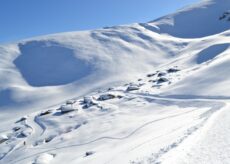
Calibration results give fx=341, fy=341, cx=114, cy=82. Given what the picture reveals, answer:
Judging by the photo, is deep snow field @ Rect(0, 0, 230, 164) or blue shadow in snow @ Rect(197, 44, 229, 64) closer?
deep snow field @ Rect(0, 0, 230, 164)

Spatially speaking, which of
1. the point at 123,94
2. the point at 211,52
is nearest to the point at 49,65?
the point at 211,52

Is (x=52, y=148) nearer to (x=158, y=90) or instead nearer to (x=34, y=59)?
(x=158, y=90)

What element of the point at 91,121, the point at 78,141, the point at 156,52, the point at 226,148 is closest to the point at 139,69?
the point at 156,52

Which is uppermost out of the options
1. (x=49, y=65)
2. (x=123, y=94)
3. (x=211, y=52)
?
(x=49, y=65)

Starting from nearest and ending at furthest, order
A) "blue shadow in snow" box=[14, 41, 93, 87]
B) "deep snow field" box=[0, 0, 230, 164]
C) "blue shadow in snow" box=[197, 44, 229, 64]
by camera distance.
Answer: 1. "deep snow field" box=[0, 0, 230, 164]
2. "blue shadow in snow" box=[197, 44, 229, 64]
3. "blue shadow in snow" box=[14, 41, 93, 87]

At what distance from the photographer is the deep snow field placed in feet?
62.5

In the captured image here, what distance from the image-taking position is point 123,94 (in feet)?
186

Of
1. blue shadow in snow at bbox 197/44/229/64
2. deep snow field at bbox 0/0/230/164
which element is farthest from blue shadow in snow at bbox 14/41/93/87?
blue shadow in snow at bbox 197/44/229/64

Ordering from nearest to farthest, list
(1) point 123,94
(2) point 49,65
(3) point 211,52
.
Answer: (1) point 123,94 → (3) point 211,52 → (2) point 49,65

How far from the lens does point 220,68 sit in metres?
52.6

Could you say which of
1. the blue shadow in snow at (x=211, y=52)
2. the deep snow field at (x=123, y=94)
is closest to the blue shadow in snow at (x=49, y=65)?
the deep snow field at (x=123, y=94)

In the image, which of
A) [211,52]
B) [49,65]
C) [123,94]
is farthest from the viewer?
[49,65]

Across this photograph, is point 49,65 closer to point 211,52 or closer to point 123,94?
point 211,52

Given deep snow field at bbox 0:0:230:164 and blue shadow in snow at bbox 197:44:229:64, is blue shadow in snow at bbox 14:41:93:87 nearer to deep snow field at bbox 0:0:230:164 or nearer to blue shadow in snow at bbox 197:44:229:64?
deep snow field at bbox 0:0:230:164
